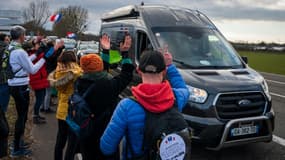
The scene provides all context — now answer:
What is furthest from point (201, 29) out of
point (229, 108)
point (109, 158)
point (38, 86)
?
point (109, 158)

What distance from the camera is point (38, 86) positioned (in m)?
7.59

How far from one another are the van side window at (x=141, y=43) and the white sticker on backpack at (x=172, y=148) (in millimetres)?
4272

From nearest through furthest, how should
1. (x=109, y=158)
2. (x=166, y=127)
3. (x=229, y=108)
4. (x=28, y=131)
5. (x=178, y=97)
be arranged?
(x=166, y=127)
(x=178, y=97)
(x=109, y=158)
(x=229, y=108)
(x=28, y=131)

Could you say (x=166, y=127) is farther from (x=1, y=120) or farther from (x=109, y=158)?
(x=1, y=120)

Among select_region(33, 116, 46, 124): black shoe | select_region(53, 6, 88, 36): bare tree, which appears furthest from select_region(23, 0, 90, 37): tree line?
select_region(33, 116, 46, 124): black shoe

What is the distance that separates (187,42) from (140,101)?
14.2ft

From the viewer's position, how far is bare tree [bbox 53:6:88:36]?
2144 inches

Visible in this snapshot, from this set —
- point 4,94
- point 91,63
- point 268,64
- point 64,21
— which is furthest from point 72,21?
point 91,63

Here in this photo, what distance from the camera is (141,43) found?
690 cm

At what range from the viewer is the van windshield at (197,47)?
244 inches

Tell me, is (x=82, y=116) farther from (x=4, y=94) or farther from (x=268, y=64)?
(x=268, y=64)

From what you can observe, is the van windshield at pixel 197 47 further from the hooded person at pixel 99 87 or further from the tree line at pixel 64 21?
the tree line at pixel 64 21

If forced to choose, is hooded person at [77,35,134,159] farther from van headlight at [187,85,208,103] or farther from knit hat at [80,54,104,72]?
van headlight at [187,85,208,103]

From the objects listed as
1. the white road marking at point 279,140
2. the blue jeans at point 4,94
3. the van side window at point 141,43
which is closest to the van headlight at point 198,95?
the van side window at point 141,43
